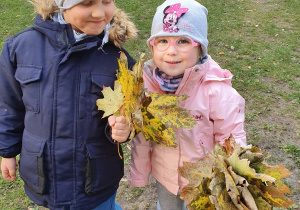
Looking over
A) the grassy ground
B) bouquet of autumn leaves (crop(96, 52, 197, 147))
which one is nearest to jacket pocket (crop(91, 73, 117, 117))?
bouquet of autumn leaves (crop(96, 52, 197, 147))

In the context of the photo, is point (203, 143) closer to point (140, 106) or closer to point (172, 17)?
point (140, 106)

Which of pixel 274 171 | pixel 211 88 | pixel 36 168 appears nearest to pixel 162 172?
pixel 211 88

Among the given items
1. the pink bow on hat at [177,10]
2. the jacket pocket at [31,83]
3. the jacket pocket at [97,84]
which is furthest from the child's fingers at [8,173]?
the pink bow on hat at [177,10]

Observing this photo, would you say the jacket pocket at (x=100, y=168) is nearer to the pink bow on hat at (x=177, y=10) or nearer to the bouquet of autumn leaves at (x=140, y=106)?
the bouquet of autumn leaves at (x=140, y=106)

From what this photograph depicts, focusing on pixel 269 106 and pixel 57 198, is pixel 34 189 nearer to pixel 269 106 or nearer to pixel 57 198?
pixel 57 198

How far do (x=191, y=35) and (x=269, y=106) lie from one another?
2.66m

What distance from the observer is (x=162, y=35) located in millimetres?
1623

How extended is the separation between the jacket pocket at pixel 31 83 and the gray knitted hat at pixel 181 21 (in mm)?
666

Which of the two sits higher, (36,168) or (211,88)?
(211,88)

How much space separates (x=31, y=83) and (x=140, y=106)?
61cm

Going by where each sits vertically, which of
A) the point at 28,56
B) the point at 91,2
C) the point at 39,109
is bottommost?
the point at 39,109

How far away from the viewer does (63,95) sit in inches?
59.5

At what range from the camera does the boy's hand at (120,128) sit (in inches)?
51.5

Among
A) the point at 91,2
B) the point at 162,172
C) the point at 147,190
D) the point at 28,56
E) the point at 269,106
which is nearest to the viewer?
the point at 91,2
